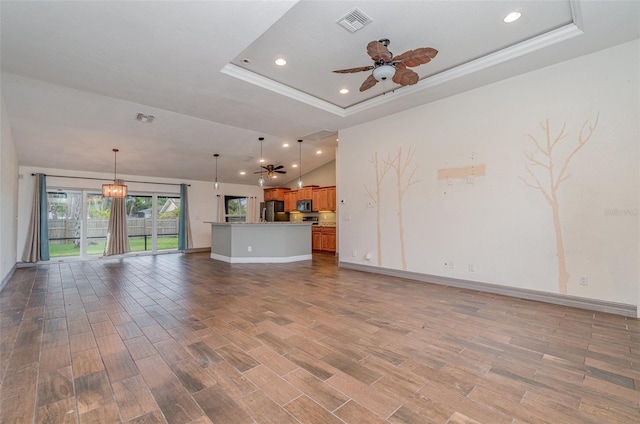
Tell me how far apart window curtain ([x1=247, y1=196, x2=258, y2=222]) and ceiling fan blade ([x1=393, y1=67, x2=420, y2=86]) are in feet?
28.9

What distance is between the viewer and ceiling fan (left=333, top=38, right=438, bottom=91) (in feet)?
8.98

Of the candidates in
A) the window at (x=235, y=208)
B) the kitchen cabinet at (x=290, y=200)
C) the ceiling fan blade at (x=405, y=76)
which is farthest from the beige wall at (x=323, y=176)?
the ceiling fan blade at (x=405, y=76)

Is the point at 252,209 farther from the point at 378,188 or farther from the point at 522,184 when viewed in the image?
the point at 522,184

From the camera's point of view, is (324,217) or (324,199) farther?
(324,217)

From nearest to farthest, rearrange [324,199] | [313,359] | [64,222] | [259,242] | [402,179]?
[313,359], [402,179], [259,242], [64,222], [324,199]

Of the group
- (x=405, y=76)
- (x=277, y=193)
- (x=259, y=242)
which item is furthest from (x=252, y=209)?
(x=405, y=76)

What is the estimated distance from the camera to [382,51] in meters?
2.79

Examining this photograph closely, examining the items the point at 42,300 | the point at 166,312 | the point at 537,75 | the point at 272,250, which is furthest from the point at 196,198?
the point at 537,75

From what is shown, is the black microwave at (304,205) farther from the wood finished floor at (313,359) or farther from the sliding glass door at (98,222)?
the wood finished floor at (313,359)

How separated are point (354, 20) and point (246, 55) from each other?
1499mm

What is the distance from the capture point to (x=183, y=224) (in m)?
9.24

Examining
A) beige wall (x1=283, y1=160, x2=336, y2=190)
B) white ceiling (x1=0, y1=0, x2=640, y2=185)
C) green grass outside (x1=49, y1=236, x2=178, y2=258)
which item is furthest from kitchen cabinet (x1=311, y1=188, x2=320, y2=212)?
green grass outside (x1=49, y1=236, x2=178, y2=258)

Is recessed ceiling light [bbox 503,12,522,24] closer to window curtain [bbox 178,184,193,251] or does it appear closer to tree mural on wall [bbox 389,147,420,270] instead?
tree mural on wall [bbox 389,147,420,270]

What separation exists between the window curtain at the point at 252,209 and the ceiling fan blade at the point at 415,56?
9.10m
